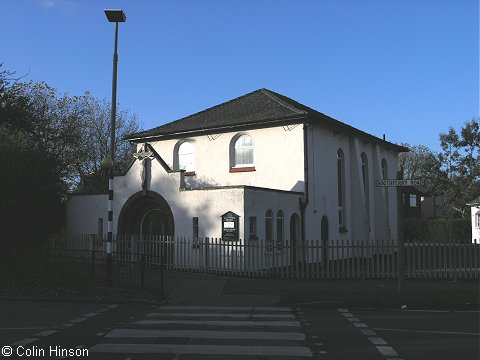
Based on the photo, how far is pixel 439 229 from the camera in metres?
41.5

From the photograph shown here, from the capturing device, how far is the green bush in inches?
1618

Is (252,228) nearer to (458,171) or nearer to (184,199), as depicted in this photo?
(184,199)

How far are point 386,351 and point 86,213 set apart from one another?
63.9 feet

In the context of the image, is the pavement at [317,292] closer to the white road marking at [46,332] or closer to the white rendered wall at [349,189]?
the white road marking at [46,332]

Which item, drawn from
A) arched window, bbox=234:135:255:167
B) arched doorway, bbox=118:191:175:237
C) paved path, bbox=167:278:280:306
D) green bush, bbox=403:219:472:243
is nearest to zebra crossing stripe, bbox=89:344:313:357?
paved path, bbox=167:278:280:306

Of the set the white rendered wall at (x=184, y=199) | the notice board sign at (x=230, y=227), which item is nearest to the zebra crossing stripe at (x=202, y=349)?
the notice board sign at (x=230, y=227)

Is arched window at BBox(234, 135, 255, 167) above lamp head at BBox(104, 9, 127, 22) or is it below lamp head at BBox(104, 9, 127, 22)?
below

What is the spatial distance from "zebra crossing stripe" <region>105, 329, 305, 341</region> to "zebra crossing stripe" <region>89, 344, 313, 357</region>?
0.71m

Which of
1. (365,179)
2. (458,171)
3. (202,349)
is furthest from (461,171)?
(202,349)

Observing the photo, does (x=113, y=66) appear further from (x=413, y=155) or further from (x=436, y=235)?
(x=413, y=155)

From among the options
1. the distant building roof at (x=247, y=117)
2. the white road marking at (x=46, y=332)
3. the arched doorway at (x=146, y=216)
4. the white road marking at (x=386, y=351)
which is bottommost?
the white road marking at (x=386, y=351)

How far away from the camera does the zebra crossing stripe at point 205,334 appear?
8.34 meters

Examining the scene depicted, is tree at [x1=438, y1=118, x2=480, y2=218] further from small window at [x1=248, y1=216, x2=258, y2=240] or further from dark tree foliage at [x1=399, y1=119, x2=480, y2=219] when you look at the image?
small window at [x1=248, y1=216, x2=258, y2=240]

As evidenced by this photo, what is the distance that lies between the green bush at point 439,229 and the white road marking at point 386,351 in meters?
35.3
